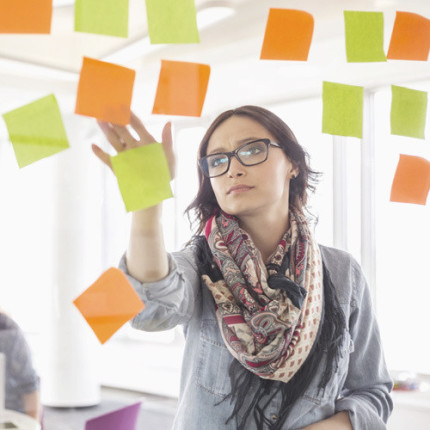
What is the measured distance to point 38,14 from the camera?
2.43ft

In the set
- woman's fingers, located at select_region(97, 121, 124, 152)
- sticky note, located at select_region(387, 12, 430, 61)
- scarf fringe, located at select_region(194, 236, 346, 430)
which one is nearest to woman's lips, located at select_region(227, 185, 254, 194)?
scarf fringe, located at select_region(194, 236, 346, 430)

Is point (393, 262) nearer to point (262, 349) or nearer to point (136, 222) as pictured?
point (262, 349)

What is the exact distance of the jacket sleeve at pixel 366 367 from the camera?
102cm

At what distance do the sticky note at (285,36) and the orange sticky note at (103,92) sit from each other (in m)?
0.31

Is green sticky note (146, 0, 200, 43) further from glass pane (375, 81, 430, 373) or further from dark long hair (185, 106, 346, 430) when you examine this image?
glass pane (375, 81, 430, 373)

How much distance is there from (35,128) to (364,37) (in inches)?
25.7

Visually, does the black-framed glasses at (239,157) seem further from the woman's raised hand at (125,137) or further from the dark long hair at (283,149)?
the woman's raised hand at (125,137)

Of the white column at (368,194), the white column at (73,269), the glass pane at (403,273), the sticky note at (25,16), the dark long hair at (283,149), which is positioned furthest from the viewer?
the glass pane at (403,273)

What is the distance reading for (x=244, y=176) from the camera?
0.91 meters

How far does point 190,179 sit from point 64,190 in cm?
25

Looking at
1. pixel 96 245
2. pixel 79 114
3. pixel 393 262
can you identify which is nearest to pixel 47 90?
pixel 79 114

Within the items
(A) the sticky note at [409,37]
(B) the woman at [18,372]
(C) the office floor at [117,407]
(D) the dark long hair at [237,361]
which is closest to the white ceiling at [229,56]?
(A) the sticky note at [409,37]

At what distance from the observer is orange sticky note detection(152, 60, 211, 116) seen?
0.84 m

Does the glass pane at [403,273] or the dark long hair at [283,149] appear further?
the glass pane at [403,273]
